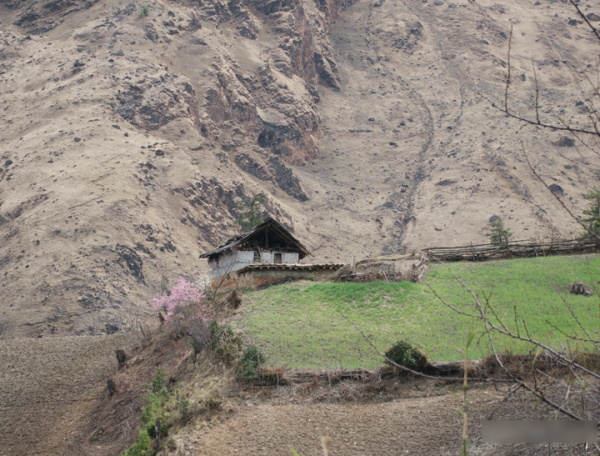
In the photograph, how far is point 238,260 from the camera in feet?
120

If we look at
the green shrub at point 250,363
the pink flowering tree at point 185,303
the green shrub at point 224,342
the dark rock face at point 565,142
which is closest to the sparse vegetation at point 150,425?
the green shrub at point 224,342

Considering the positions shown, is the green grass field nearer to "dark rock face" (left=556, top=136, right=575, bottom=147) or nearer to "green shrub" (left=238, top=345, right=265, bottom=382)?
"green shrub" (left=238, top=345, right=265, bottom=382)

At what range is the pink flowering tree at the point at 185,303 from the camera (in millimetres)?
31094

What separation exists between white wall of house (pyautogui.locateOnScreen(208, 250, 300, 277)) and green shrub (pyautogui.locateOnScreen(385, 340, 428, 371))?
17.6 meters

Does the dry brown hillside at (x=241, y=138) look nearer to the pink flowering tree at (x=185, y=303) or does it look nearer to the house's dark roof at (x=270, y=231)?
the pink flowering tree at (x=185, y=303)

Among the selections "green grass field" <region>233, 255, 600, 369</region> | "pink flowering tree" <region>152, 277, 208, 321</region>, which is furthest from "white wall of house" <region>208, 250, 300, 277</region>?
"green grass field" <region>233, 255, 600, 369</region>

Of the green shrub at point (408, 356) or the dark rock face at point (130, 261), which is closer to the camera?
the green shrub at point (408, 356)

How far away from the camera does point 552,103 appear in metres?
116

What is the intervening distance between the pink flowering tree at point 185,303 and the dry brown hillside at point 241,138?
18.7 meters

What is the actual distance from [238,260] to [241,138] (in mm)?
67174

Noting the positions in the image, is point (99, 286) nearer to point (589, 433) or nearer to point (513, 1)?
point (589, 433)

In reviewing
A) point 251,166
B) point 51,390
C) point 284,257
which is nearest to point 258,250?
point 284,257

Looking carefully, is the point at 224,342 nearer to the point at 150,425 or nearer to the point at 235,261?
the point at 150,425

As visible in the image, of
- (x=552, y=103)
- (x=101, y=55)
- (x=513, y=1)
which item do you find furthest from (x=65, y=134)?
(x=513, y=1)
